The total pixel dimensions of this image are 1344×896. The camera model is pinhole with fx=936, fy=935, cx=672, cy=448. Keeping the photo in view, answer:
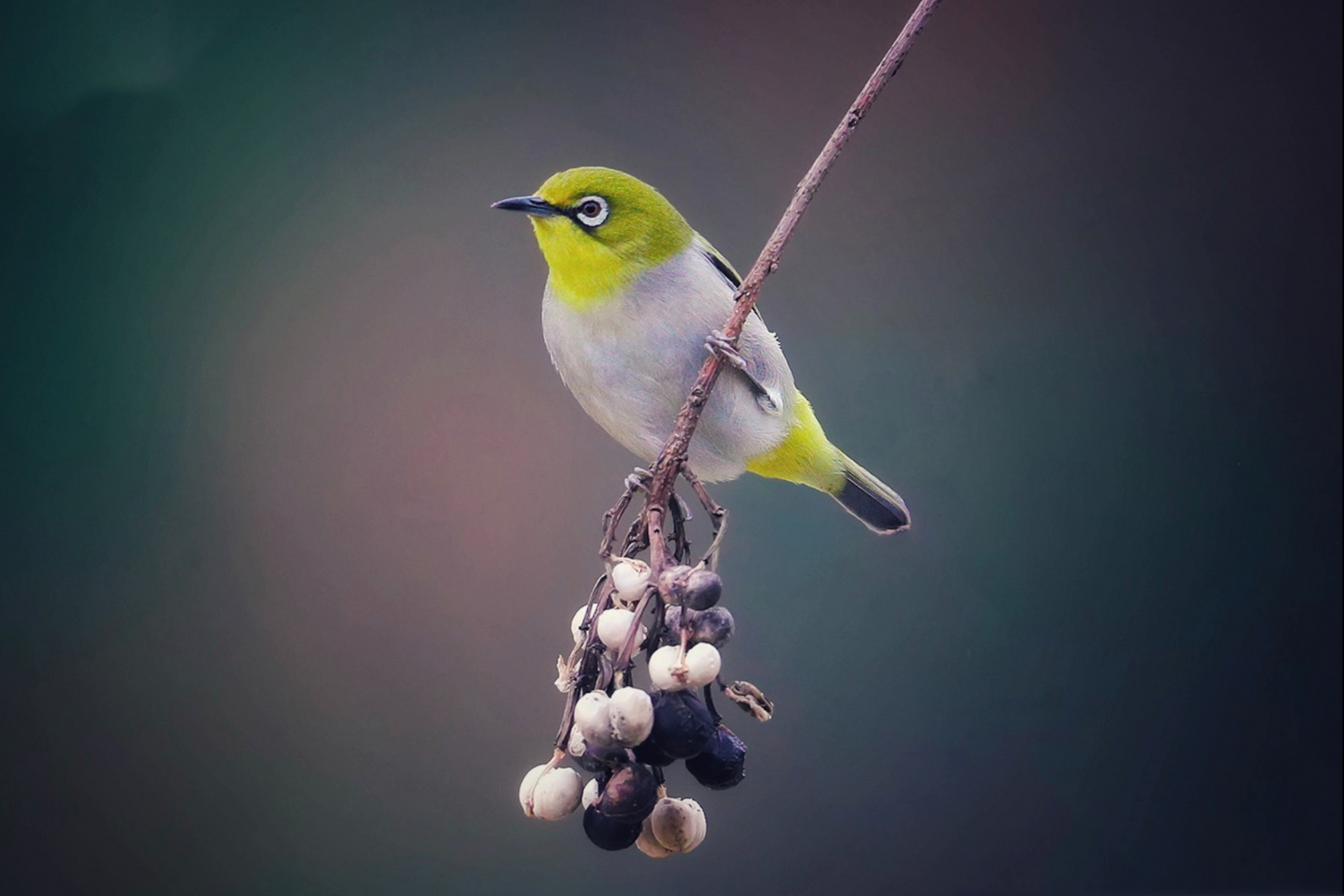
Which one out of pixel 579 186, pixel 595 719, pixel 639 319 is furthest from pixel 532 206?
pixel 595 719

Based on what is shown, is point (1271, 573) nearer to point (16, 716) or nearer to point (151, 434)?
point (151, 434)

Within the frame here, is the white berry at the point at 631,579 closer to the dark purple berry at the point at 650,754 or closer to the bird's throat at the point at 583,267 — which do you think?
the dark purple berry at the point at 650,754

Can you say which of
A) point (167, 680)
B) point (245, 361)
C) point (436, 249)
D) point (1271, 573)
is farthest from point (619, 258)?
point (1271, 573)

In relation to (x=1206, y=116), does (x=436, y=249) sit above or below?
below

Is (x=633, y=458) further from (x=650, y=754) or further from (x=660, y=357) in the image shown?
(x=650, y=754)

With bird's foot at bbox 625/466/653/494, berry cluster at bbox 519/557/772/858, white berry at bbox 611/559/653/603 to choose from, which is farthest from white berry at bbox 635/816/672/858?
bird's foot at bbox 625/466/653/494

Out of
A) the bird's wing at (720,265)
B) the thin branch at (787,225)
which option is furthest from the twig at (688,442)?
the bird's wing at (720,265)
